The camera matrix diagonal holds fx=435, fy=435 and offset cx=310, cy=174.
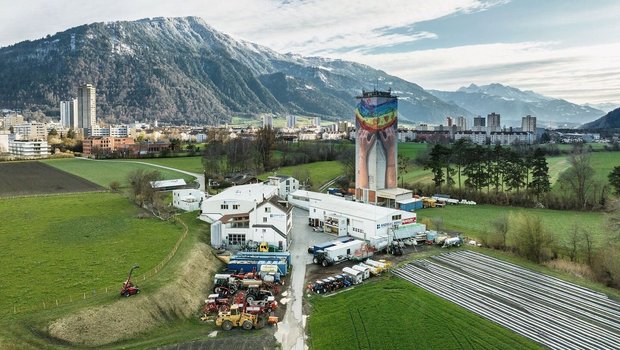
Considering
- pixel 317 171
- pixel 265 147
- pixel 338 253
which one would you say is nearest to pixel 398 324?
pixel 338 253

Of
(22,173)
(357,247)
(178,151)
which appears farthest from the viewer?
(178,151)

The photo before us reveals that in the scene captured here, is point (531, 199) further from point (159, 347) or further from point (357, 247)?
point (159, 347)

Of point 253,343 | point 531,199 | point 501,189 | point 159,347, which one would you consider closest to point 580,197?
point 531,199

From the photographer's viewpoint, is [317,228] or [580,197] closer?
[317,228]

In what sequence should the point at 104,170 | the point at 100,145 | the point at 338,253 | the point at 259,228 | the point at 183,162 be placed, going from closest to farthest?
1. the point at 338,253
2. the point at 259,228
3. the point at 104,170
4. the point at 183,162
5. the point at 100,145

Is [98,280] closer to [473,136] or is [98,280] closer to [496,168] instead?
[496,168]

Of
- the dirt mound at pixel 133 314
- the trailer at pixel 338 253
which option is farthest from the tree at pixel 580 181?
the dirt mound at pixel 133 314

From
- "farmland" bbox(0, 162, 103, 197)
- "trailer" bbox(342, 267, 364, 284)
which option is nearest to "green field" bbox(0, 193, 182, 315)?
"farmland" bbox(0, 162, 103, 197)
